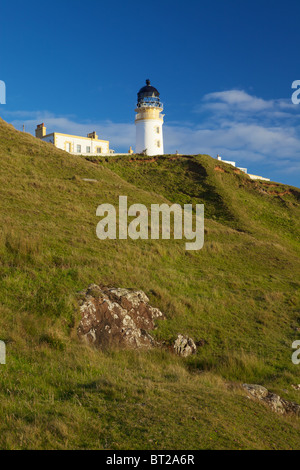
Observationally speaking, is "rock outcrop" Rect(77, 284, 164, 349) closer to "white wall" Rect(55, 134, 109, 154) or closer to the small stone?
the small stone

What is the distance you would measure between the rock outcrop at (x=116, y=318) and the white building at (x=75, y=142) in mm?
45529

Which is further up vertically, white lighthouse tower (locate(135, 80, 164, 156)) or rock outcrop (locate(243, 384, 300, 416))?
white lighthouse tower (locate(135, 80, 164, 156))

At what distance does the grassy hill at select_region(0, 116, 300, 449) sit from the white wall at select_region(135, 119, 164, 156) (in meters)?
33.6

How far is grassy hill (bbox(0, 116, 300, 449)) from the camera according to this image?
571 cm

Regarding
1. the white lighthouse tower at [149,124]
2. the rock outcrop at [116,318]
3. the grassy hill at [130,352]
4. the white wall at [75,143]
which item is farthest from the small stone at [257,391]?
the white lighthouse tower at [149,124]


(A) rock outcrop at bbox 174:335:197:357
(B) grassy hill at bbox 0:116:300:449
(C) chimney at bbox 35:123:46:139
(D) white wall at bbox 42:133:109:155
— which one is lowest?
(A) rock outcrop at bbox 174:335:197:357

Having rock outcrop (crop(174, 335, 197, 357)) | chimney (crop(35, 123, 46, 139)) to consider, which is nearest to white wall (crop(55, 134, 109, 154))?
chimney (crop(35, 123, 46, 139))

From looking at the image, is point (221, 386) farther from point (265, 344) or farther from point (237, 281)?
point (237, 281)

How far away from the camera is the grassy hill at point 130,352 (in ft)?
18.7

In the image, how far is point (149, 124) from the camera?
205 feet

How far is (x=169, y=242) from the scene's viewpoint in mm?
20938

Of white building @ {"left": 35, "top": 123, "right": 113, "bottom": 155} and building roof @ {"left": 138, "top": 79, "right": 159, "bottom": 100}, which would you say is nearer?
white building @ {"left": 35, "top": 123, "right": 113, "bottom": 155}

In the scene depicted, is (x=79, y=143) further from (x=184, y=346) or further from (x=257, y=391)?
(x=257, y=391)

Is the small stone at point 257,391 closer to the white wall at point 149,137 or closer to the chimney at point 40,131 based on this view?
the white wall at point 149,137
